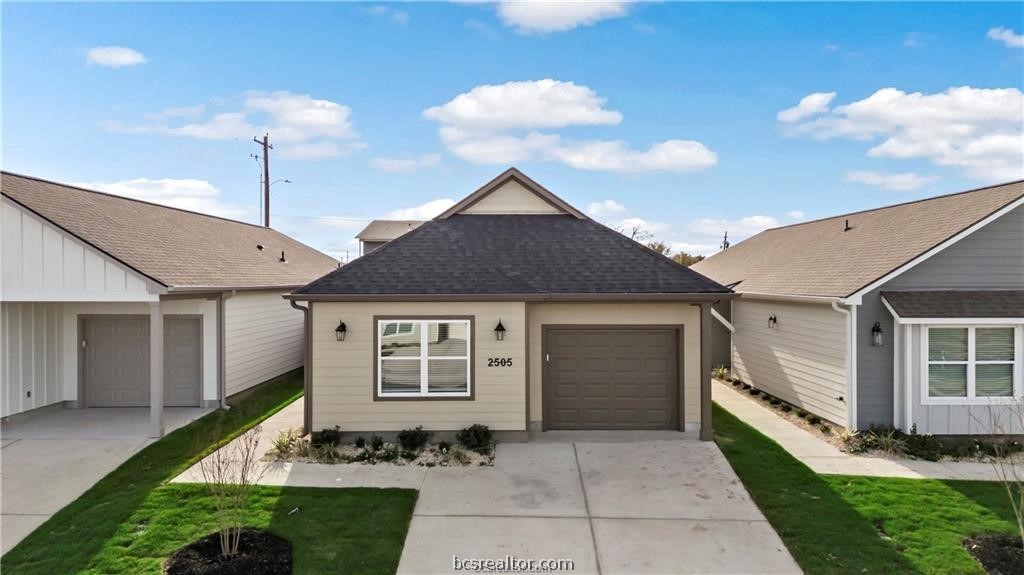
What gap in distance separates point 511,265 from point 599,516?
522cm

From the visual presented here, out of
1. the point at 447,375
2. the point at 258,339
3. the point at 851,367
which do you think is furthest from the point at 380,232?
the point at 851,367

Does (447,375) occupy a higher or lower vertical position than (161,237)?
lower

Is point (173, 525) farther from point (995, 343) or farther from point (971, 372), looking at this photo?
point (995, 343)

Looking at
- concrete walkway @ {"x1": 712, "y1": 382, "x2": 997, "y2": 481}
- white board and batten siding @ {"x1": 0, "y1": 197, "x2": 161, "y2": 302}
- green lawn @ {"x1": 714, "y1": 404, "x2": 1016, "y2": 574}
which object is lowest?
concrete walkway @ {"x1": 712, "y1": 382, "x2": 997, "y2": 481}

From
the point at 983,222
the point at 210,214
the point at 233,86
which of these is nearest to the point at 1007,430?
the point at 983,222

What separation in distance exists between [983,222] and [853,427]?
4.50 meters

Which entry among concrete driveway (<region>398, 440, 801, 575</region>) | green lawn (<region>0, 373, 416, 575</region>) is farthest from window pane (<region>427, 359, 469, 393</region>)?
green lawn (<region>0, 373, 416, 575</region>)

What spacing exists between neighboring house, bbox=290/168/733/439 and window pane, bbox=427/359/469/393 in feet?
0.06

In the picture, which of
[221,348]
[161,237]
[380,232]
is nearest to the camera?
[221,348]

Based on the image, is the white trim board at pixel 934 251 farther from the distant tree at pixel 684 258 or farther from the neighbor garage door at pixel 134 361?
the distant tree at pixel 684 258

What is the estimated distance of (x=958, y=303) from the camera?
30.3 ft

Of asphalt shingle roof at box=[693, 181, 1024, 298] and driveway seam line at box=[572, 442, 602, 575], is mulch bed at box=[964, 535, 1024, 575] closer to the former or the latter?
driveway seam line at box=[572, 442, 602, 575]

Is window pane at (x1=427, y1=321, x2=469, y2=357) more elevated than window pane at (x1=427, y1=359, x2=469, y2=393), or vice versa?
window pane at (x1=427, y1=321, x2=469, y2=357)

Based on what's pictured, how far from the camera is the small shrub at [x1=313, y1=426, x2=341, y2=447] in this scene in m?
9.03
